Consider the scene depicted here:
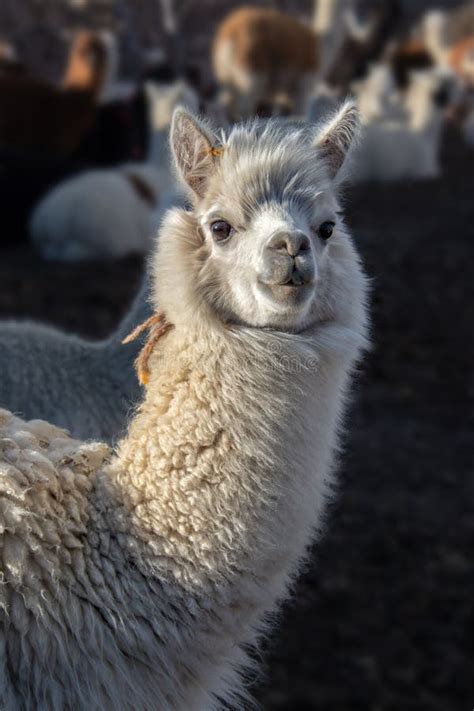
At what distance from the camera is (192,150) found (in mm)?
2381

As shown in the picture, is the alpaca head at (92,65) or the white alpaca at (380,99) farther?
the white alpaca at (380,99)

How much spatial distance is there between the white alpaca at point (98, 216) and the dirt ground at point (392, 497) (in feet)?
0.93

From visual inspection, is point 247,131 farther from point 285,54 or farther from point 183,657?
point 285,54

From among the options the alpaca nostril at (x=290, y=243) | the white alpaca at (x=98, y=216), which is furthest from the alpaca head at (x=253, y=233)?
the white alpaca at (x=98, y=216)

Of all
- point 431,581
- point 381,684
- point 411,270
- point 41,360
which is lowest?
point 381,684

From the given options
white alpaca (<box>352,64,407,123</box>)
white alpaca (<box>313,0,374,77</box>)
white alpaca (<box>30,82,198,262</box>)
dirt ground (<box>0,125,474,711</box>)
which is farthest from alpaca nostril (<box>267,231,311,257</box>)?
white alpaca (<box>313,0,374,77</box>)

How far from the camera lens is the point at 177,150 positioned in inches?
94.0

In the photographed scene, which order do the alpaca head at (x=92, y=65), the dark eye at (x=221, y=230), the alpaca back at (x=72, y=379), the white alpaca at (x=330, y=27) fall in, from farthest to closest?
the white alpaca at (x=330, y=27), the alpaca head at (x=92, y=65), the alpaca back at (x=72, y=379), the dark eye at (x=221, y=230)

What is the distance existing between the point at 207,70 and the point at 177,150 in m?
16.7

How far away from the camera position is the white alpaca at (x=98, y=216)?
31.5 feet

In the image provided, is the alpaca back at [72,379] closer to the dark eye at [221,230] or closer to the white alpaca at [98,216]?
the dark eye at [221,230]

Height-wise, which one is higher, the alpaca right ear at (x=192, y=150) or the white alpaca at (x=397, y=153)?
the white alpaca at (x=397, y=153)

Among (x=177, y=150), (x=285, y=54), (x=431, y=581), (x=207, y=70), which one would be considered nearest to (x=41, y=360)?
(x=177, y=150)

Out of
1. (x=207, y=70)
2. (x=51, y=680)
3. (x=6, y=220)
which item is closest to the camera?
(x=51, y=680)
